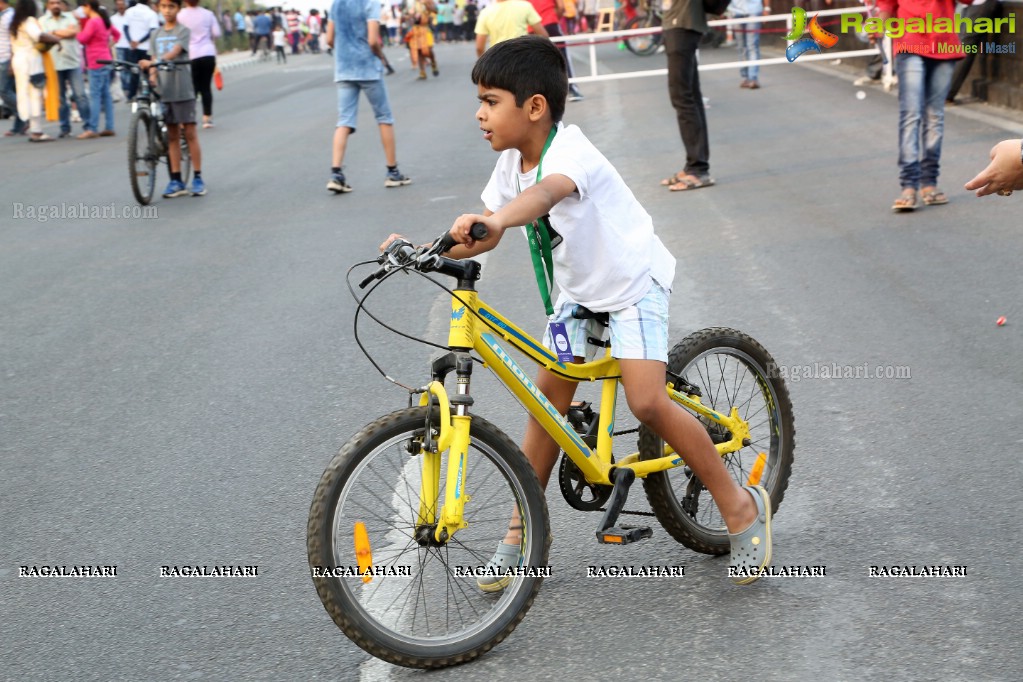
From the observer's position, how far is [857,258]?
7805 millimetres

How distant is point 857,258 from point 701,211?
83.6 inches

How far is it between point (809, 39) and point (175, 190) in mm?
12954

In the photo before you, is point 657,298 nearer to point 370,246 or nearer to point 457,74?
point 370,246

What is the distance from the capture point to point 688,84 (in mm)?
10484

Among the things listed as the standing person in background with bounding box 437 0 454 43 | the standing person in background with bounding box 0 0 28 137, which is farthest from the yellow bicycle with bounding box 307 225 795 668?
the standing person in background with bounding box 437 0 454 43

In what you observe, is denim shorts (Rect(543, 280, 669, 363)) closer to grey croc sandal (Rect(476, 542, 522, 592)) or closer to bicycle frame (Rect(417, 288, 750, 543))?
bicycle frame (Rect(417, 288, 750, 543))

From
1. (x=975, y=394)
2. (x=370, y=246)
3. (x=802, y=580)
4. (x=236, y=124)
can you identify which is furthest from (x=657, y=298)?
(x=236, y=124)

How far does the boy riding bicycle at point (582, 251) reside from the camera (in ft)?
11.0

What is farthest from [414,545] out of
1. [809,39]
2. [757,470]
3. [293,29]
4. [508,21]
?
[293,29]

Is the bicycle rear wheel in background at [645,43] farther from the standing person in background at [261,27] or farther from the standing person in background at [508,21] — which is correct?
the standing person in background at [261,27]

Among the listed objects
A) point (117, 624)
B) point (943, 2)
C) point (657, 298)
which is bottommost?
point (117, 624)

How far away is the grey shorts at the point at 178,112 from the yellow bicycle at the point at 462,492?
9028mm

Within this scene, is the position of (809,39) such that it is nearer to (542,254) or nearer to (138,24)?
(138,24)

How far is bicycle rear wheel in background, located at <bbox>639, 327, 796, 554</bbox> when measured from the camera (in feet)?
12.5
